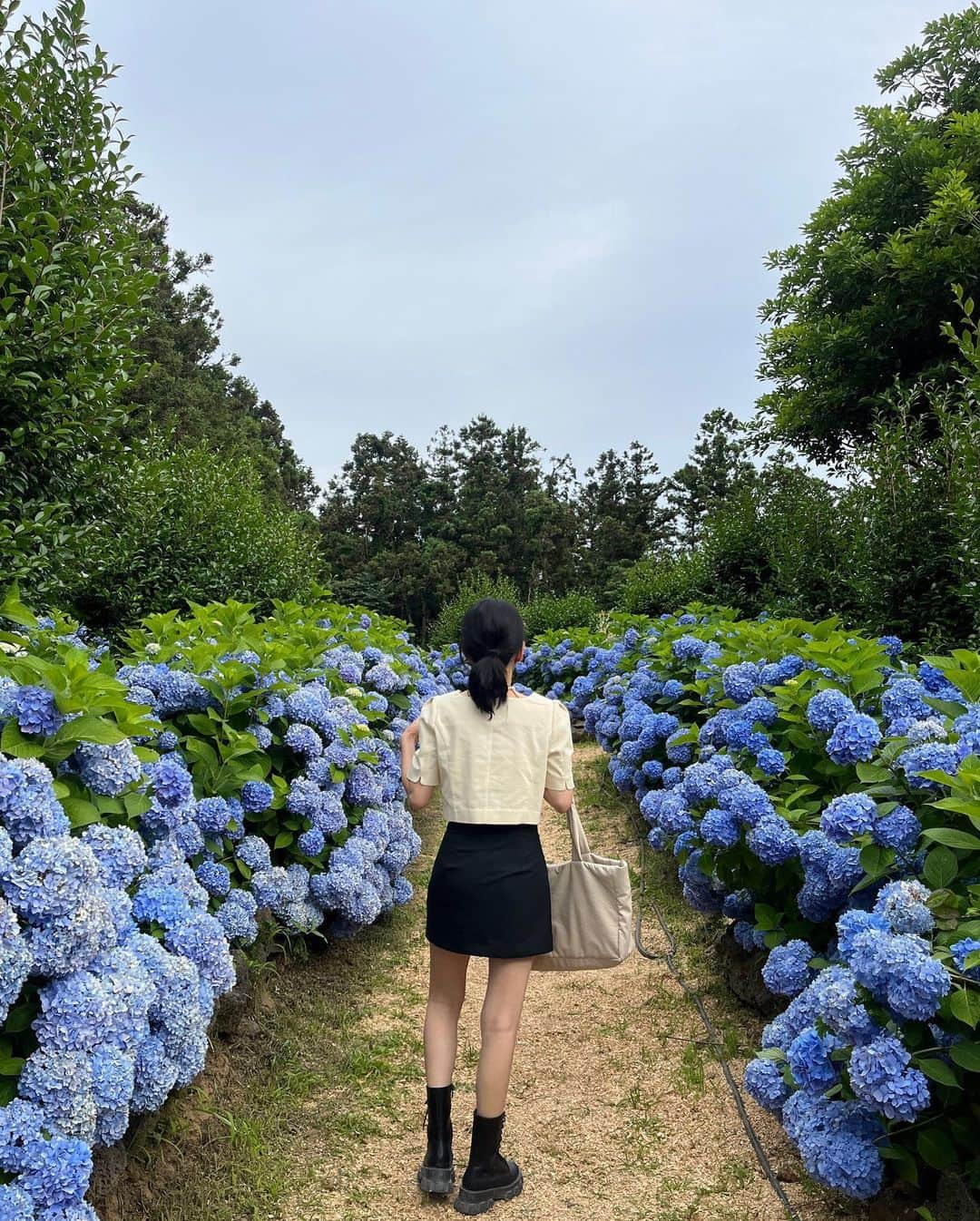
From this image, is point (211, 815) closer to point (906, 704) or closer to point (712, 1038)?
point (712, 1038)

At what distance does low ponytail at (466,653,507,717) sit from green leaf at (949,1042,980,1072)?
1268 mm

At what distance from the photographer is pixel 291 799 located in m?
3.41

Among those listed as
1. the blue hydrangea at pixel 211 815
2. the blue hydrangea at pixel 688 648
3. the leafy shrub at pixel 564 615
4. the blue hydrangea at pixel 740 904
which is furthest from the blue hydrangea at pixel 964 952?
the leafy shrub at pixel 564 615

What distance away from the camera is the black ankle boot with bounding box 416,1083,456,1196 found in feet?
8.11

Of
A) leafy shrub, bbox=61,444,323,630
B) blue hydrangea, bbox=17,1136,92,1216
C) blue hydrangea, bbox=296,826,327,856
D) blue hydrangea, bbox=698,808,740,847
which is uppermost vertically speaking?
leafy shrub, bbox=61,444,323,630

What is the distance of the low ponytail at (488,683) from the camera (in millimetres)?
2475

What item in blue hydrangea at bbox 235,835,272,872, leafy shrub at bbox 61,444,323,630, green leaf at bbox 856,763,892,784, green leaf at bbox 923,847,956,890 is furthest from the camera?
leafy shrub at bbox 61,444,323,630

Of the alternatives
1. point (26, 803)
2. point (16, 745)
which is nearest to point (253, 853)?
point (16, 745)

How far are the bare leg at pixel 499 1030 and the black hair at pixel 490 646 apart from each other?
685 millimetres

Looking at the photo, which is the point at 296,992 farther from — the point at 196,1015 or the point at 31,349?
the point at 31,349

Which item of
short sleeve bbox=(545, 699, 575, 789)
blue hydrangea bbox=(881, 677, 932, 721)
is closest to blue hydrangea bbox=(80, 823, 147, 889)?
short sleeve bbox=(545, 699, 575, 789)

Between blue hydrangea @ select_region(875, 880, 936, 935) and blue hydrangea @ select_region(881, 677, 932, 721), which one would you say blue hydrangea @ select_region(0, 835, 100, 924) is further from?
blue hydrangea @ select_region(881, 677, 932, 721)

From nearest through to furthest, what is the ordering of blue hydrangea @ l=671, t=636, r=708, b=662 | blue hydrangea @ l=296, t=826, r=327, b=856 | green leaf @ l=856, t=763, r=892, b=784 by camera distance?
green leaf @ l=856, t=763, r=892, b=784
blue hydrangea @ l=296, t=826, r=327, b=856
blue hydrangea @ l=671, t=636, r=708, b=662

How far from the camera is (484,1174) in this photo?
2.46 metres
